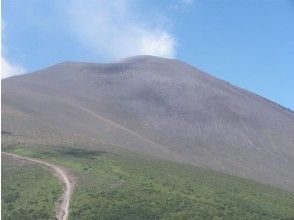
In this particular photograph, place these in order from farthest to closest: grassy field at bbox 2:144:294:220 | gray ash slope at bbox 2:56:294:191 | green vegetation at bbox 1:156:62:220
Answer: gray ash slope at bbox 2:56:294:191 → grassy field at bbox 2:144:294:220 → green vegetation at bbox 1:156:62:220

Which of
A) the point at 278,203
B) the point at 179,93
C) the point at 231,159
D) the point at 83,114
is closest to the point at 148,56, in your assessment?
the point at 179,93

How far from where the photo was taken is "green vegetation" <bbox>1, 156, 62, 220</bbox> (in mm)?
36562

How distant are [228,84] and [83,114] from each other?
159ft

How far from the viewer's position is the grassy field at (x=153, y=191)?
126ft

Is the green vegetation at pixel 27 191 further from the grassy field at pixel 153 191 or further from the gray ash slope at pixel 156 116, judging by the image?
the gray ash slope at pixel 156 116

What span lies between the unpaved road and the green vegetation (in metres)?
0.41

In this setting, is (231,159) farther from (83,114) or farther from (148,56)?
(148,56)

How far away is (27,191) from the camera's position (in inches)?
1635

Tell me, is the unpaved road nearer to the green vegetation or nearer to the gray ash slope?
the green vegetation

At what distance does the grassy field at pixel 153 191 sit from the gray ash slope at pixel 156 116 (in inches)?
385

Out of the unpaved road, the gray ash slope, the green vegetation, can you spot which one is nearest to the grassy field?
the unpaved road

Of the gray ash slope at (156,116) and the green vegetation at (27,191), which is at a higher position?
the gray ash slope at (156,116)

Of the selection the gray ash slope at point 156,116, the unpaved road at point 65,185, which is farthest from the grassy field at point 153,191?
the gray ash slope at point 156,116

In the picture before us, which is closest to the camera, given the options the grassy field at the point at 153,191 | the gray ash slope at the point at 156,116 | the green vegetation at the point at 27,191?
the green vegetation at the point at 27,191
